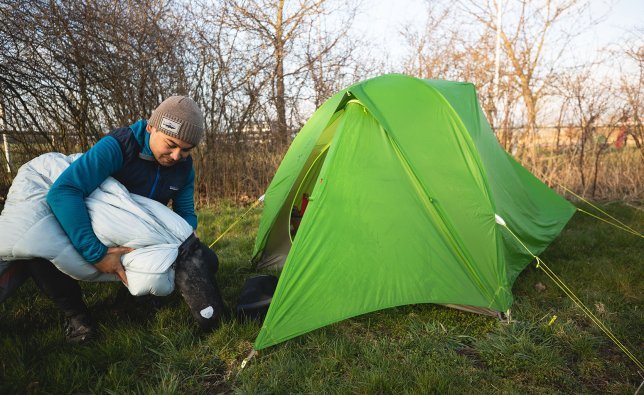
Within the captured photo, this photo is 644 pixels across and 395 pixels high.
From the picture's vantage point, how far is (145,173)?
7.36ft

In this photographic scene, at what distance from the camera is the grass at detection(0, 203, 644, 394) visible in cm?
180

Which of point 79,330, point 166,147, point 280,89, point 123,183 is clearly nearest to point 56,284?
point 79,330

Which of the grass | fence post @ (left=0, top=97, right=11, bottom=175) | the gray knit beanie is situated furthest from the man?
fence post @ (left=0, top=97, right=11, bottom=175)

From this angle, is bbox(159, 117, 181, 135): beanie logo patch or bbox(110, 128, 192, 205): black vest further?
bbox(110, 128, 192, 205): black vest

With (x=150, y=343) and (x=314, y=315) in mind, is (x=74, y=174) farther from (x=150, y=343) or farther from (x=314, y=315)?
(x=314, y=315)

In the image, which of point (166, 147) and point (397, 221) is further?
point (397, 221)

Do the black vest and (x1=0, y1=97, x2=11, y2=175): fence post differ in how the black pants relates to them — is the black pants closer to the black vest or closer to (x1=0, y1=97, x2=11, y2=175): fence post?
the black vest

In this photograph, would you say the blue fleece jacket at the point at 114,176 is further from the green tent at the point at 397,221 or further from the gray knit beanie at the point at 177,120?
the green tent at the point at 397,221

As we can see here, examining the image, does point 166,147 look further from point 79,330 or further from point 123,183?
point 79,330

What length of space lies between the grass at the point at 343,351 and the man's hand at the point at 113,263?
39cm

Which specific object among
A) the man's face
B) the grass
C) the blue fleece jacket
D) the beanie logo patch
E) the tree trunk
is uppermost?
the tree trunk

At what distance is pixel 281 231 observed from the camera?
3504 mm

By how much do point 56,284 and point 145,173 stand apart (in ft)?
2.39

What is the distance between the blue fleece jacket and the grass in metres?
0.56
